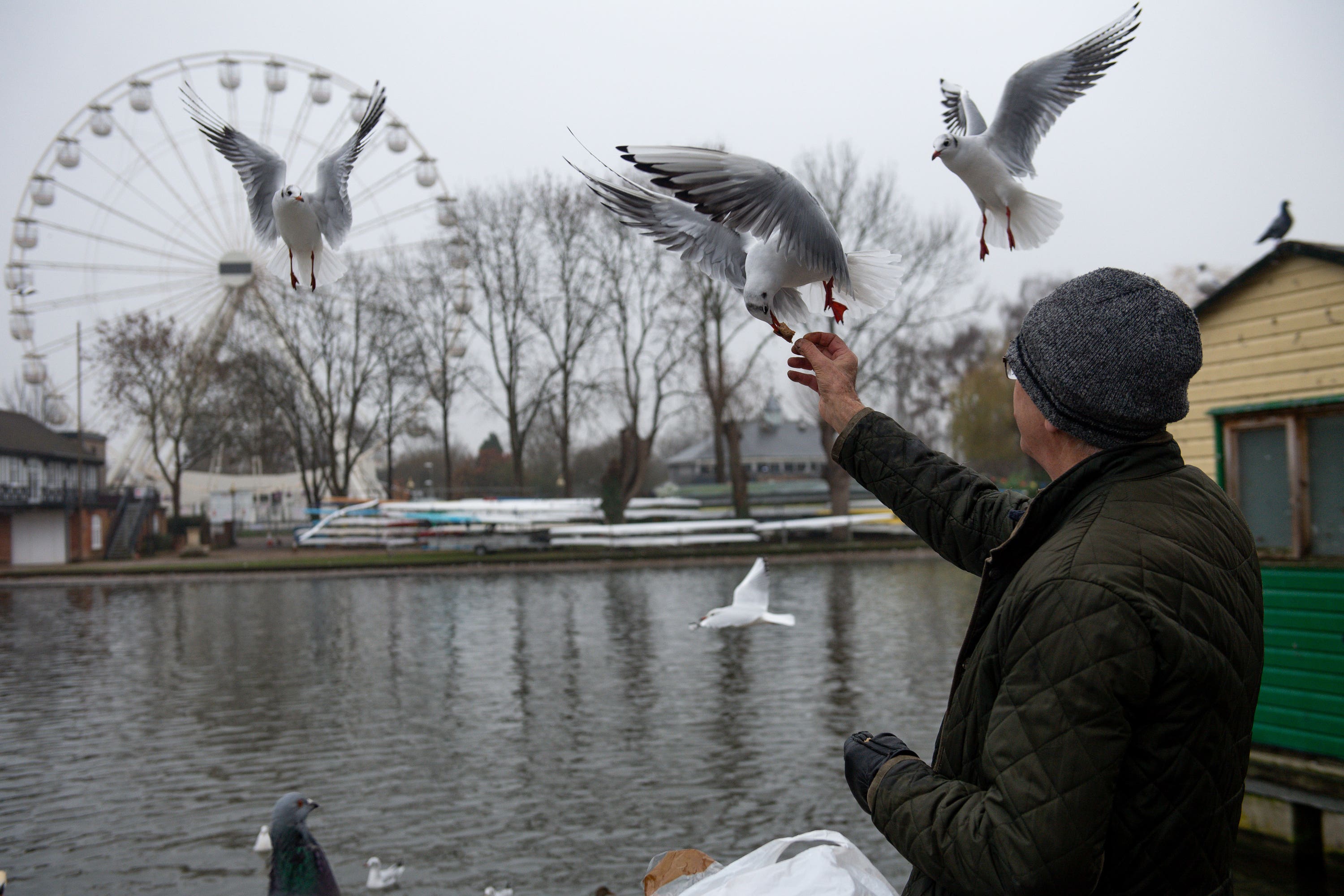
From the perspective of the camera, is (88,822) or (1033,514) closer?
(1033,514)

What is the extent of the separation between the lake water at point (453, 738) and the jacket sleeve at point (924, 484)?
460 centimetres

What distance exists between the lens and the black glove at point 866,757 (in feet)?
5.09

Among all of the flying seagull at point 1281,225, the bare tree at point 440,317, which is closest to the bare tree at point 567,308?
the bare tree at point 440,317

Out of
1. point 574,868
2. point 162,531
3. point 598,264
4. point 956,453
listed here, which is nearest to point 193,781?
point 574,868

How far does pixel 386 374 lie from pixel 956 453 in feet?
87.9

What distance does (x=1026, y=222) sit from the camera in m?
2.30

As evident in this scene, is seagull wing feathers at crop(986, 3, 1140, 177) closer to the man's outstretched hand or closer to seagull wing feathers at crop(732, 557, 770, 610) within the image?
the man's outstretched hand

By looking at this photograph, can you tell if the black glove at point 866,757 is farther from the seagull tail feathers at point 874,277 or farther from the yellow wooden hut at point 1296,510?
the yellow wooden hut at point 1296,510

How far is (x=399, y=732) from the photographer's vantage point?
9062 millimetres

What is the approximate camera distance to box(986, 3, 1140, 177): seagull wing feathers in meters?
2.45

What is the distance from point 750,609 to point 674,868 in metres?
2.93

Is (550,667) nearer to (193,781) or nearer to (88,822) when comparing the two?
(193,781)

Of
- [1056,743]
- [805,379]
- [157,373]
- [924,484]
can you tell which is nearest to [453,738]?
[805,379]

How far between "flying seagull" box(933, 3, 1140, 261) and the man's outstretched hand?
56 centimetres
